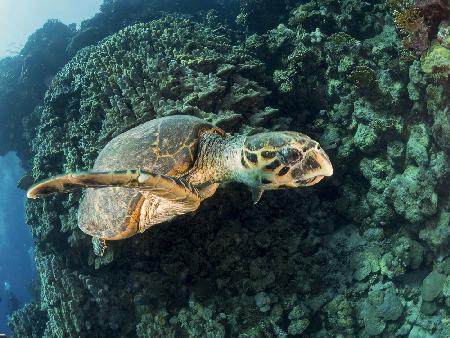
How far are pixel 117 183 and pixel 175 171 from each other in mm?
965

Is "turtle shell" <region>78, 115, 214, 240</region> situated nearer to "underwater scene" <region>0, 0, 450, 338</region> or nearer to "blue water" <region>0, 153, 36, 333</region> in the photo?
"underwater scene" <region>0, 0, 450, 338</region>

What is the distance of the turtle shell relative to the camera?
10.6ft

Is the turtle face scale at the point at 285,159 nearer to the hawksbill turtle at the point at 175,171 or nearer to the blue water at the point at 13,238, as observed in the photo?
the hawksbill turtle at the point at 175,171

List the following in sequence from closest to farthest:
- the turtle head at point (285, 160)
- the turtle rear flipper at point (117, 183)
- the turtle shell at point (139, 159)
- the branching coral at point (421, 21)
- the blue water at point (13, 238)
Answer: the turtle rear flipper at point (117, 183)
the turtle head at point (285, 160)
the turtle shell at point (139, 159)
the branching coral at point (421, 21)
the blue water at point (13, 238)

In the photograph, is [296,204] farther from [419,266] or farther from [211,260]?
[419,266]

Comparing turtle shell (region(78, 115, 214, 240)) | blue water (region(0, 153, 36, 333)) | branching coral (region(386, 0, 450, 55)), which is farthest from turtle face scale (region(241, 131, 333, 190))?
blue water (region(0, 153, 36, 333))

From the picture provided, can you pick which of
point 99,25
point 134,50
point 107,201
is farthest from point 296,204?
point 99,25

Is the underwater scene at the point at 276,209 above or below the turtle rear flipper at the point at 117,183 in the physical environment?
below

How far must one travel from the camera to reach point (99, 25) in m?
13.0

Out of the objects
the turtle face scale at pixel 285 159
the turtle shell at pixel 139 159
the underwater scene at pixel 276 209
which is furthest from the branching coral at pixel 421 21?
the turtle face scale at pixel 285 159

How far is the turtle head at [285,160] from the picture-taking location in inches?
87.8

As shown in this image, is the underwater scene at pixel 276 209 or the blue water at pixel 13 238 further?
the blue water at pixel 13 238

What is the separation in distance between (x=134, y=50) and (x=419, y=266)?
5.98m

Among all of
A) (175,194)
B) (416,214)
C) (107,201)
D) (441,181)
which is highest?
(175,194)
